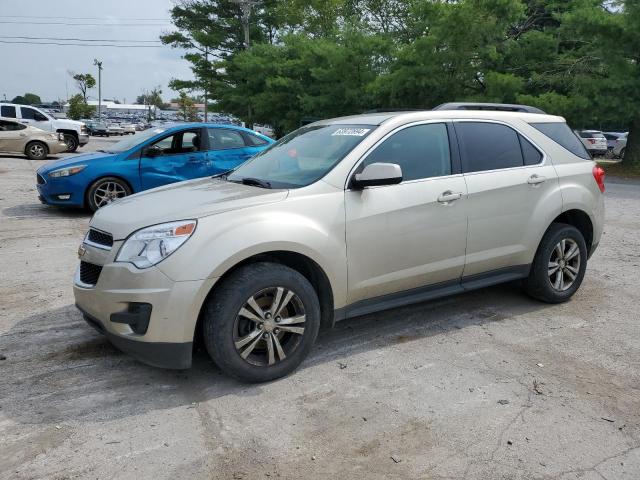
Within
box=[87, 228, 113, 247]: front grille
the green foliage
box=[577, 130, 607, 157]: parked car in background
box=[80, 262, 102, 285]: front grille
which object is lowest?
box=[80, 262, 102, 285]: front grille

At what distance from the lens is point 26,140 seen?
61.9ft

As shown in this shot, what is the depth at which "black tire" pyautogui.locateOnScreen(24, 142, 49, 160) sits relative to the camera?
19047mm

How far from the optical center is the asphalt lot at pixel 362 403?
2799mm

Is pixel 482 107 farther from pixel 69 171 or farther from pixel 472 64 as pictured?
pixel 472 64

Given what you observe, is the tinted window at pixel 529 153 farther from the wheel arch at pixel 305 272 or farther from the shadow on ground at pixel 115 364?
the wheel arch at pixel 305 272

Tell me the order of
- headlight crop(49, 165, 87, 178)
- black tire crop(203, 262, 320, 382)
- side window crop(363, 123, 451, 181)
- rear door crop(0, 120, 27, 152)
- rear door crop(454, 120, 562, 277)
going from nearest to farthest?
black tire crop(203, 262, 320, 382), side window crop(363, 123, 451, 181), rear door crop(454, 120, 562, 277), headlight crop(49, 165, 87, 178), rear door crop(0, 120, 27, 152)

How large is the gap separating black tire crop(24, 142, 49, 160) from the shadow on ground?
16424 millimetres

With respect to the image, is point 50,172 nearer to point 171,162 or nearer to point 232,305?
point 171,162

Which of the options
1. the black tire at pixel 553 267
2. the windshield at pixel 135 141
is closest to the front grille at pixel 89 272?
the black tire at pixel 553 267

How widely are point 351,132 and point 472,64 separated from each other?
18.0 metres

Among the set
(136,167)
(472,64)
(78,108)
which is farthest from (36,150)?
(78,108)

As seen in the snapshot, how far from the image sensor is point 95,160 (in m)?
8.96

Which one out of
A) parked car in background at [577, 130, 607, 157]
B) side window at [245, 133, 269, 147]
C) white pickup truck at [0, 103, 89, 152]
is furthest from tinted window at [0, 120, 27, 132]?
parked car in background at [577, 130, 607, 157]

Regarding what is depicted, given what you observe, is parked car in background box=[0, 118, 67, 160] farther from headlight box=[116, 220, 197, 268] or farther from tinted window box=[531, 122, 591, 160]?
tinted window box=[531, 122, 591, 160]
